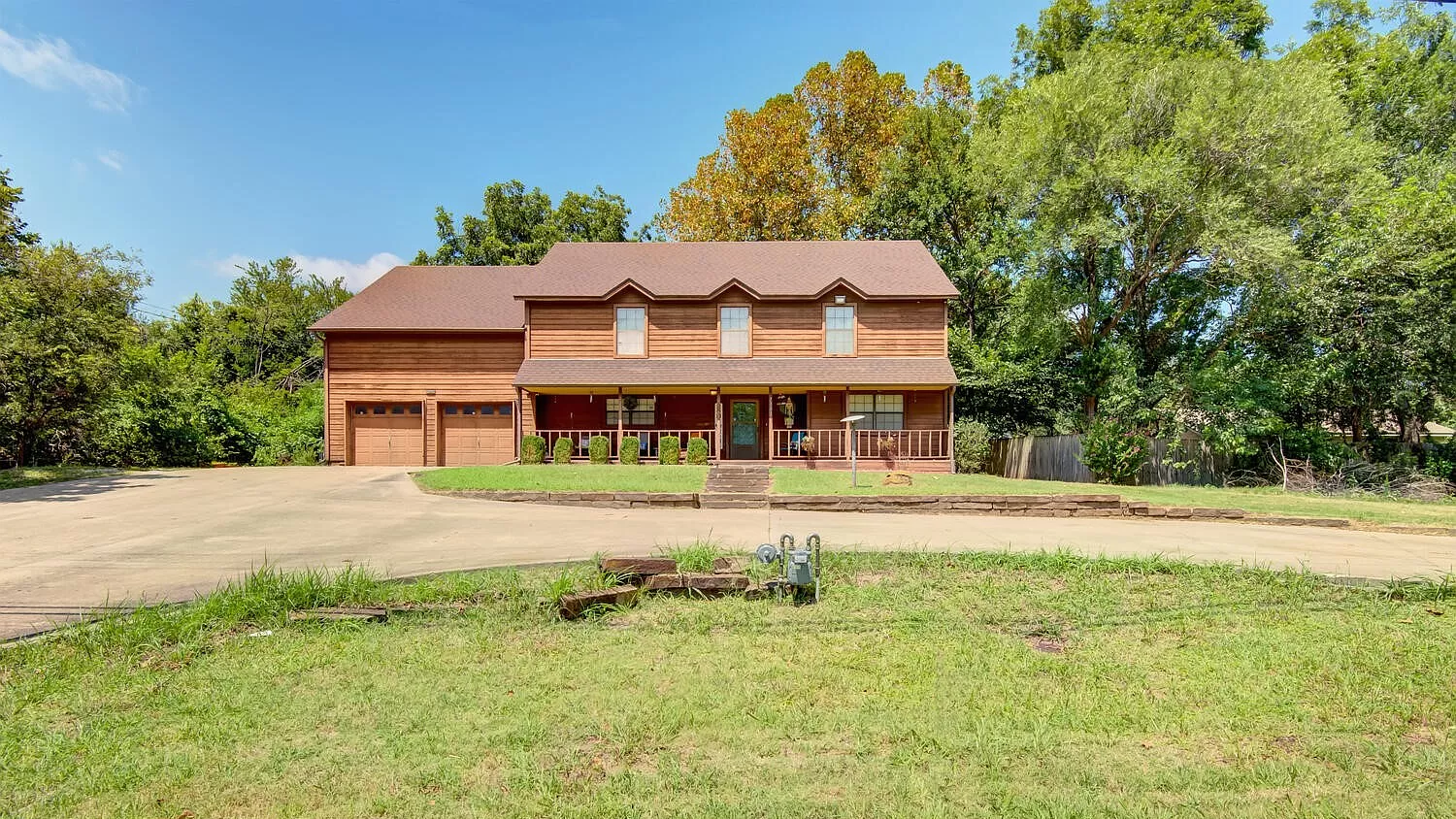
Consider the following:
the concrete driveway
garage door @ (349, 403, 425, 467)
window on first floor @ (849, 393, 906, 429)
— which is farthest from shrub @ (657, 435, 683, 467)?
garage door @ (349, 403, 425, 467)

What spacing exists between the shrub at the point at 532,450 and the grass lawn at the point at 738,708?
44.1 ft

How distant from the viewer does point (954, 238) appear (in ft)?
88.0

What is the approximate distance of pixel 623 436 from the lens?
20172 millimetres

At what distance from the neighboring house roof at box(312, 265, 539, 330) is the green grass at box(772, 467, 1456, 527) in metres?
13.3

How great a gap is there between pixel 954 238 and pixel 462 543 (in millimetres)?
24349

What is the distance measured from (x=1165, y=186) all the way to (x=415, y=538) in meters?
20.7

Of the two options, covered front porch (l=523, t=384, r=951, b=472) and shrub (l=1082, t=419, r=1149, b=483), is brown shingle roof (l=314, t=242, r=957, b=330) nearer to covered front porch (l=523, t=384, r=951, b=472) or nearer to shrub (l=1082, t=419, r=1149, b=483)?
covered front porch (l=523, t=384, r=951, b=472)

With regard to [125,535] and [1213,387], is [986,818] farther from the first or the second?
[1213,387]

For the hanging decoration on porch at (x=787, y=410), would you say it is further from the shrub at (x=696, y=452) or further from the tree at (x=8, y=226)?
the tree at (x=8, y=226)

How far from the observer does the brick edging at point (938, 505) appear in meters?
10.8

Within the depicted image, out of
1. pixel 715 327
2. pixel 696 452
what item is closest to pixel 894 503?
pixel 696 452

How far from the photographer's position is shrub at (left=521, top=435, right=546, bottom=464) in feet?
61.8

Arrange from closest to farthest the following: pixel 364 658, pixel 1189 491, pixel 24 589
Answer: pixel 364 658, pixel 24 589, pixel 1189 491

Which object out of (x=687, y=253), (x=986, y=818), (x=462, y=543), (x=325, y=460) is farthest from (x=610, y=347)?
(x=986, y=818)
